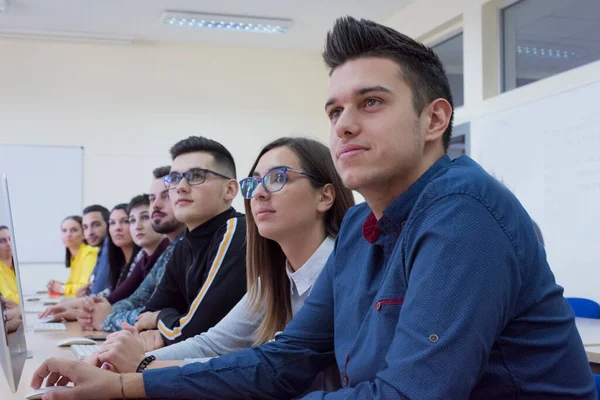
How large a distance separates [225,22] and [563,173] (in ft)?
13.1

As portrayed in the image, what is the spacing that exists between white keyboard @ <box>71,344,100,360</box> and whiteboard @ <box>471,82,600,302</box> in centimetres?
313

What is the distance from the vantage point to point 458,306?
3.10 ft

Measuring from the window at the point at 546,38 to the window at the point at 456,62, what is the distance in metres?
0.55

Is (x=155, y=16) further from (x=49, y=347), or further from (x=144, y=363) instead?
(x=144, y=363)

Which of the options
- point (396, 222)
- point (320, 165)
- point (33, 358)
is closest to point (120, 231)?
point (33, 358)

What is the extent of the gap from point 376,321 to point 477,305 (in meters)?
0.24

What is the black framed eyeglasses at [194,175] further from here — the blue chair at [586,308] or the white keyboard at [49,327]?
the blue chair at [586,308]

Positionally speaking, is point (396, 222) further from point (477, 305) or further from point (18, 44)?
point (18, 44)

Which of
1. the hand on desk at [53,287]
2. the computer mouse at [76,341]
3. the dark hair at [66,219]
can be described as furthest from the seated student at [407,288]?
the dark hair at [66,219]

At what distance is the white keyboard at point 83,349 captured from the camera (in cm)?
223

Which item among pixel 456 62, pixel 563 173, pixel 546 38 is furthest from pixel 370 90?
pixel 456 62

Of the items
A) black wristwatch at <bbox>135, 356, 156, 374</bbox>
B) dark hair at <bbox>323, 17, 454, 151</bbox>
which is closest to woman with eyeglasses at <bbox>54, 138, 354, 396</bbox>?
→ black wristwatch at <bbox>135, 356, 156, 374</bbox>

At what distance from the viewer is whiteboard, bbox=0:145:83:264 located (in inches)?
290

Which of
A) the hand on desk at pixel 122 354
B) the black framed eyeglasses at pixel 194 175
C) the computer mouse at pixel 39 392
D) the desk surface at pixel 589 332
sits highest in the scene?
the black framed eyeglasses at pixel 194 175
